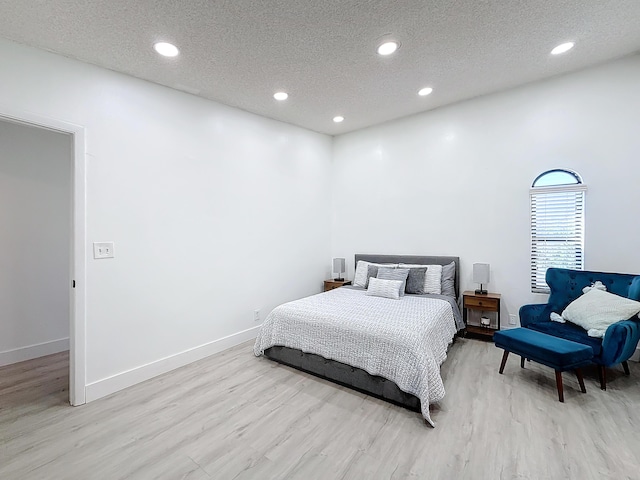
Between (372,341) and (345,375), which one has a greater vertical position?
(372,341)

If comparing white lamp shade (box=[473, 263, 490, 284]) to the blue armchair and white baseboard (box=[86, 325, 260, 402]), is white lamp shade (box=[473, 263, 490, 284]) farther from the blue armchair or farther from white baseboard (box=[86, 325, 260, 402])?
white baseboard (box=[86, 325, 260, 402])

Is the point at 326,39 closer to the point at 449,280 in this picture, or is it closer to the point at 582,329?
the point at 449,280

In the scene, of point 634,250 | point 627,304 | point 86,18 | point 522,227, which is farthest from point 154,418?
point 634,250

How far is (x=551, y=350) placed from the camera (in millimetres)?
2361

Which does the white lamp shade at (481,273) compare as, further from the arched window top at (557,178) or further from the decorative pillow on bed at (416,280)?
the arched window top at (557,178)

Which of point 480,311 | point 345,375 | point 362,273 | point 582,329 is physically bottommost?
point 345,375

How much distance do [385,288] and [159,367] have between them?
260 cm

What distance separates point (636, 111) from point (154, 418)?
17.3ft

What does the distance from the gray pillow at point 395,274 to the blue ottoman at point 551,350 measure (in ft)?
4.10

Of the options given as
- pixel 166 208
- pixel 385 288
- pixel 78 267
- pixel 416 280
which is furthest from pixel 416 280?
pixel 78 267

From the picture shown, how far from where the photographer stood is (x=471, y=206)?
4000 mm

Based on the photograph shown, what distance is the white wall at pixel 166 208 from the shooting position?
8.45ft

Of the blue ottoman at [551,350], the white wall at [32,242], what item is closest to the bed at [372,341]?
the blue ottoman at [551,350]

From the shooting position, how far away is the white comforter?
2252 millimetres
